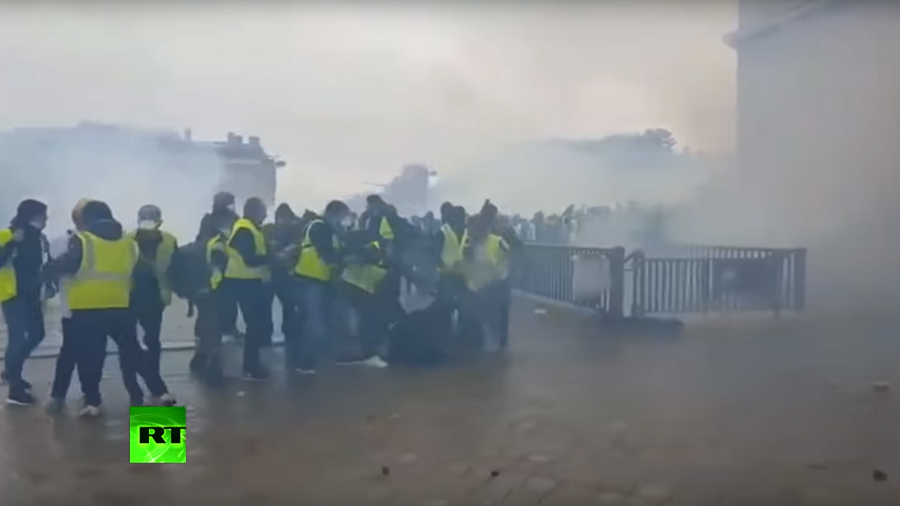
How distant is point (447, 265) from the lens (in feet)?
9.48

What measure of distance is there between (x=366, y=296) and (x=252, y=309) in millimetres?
400

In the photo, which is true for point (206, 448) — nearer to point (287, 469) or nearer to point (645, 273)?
point (287, 469)

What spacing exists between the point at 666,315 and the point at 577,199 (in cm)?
65

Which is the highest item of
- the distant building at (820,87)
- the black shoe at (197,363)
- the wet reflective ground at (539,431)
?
the distant building at (820,87)

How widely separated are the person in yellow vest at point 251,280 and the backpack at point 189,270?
78mm

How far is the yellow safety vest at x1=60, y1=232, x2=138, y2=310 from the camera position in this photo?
257 cm

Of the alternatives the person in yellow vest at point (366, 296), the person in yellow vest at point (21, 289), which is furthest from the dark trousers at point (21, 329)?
the person in yellow vest at point (366, 296)

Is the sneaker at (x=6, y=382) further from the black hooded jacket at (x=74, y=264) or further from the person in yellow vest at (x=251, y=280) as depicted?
the person in yellow vest at (x=251, y=280)

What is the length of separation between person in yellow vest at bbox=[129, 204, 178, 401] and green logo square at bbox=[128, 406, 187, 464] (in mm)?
64

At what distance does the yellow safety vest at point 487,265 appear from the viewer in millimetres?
2783

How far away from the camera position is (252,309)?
2.82m

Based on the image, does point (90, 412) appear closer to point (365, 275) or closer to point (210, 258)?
point (210, 258)

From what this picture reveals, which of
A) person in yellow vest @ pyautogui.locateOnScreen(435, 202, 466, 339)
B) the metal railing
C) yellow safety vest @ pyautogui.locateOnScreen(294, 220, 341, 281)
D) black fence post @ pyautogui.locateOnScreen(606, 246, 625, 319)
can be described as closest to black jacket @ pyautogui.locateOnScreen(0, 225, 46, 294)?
yellow safety vest @ pyautogui.locateOnScreen(294, 220, 341, 281)

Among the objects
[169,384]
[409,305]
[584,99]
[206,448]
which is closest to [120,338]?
[169,384]
